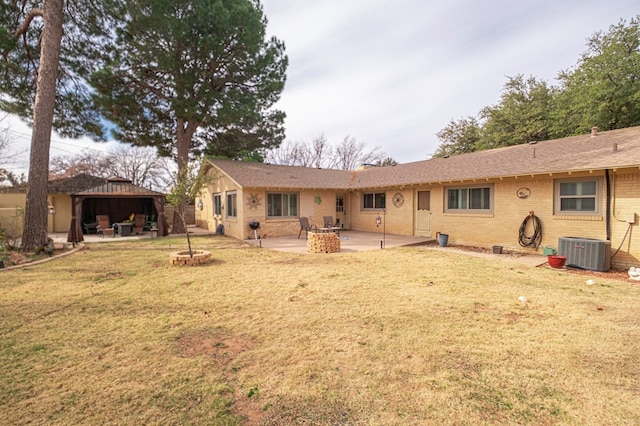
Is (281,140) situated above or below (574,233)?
above

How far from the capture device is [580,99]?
20078 millimetres

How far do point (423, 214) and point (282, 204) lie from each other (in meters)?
6.27

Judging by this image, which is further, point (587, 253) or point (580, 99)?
point (580, 99)

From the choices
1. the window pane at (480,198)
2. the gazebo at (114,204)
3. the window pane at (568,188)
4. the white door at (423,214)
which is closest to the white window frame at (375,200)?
the white door at (423,214)

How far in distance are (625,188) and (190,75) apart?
16403 mm

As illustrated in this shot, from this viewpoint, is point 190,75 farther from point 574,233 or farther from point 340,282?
point 574,233

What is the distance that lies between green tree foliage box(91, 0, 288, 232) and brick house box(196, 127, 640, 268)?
2.72 meters

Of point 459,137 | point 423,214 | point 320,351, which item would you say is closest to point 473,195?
point 423,214

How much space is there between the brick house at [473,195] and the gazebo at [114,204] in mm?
2973

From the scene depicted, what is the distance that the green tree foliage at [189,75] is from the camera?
13375 mm

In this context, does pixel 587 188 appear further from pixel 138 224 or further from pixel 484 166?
pixel 138 224

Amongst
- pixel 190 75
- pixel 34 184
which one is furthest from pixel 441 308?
pixel 190 75

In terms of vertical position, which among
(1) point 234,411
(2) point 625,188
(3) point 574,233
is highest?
(2) point 625,188

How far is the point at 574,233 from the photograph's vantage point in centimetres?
831
